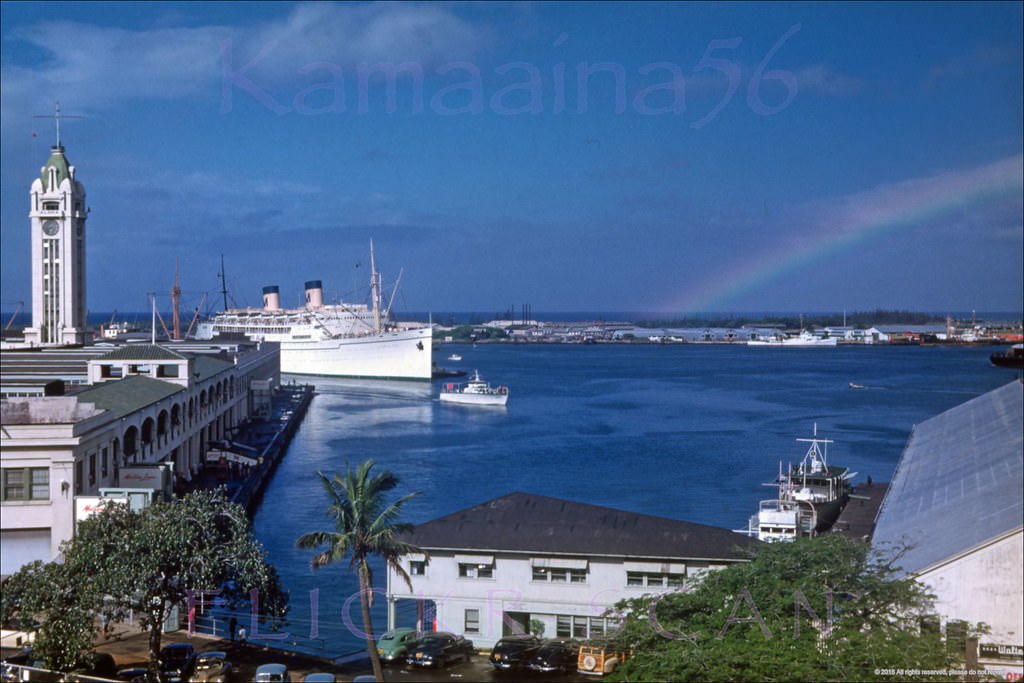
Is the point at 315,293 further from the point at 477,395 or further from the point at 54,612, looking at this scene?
the point at 54,612

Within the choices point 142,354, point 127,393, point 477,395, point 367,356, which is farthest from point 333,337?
point 127,393

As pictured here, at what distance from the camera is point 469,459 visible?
78.5 feet

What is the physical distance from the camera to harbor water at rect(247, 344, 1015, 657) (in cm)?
1630

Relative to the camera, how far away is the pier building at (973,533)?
300 inches

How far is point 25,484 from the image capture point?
10.1 meters

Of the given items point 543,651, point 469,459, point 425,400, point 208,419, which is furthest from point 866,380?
point 543,651

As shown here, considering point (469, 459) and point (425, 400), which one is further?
point (425, 400)

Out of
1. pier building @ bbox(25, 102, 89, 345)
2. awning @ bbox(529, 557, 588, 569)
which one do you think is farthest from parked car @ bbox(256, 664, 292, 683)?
pier building @ bbox(25, 102, 89, 345)

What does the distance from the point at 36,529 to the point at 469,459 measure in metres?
14.3

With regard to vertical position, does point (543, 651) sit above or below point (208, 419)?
below

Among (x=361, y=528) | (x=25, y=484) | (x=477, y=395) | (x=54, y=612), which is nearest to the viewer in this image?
(x=54, y=612)

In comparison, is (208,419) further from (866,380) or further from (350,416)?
(866,380)

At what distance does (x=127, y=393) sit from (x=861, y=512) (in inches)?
410

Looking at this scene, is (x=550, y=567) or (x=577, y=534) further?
(x=577, y=534)
